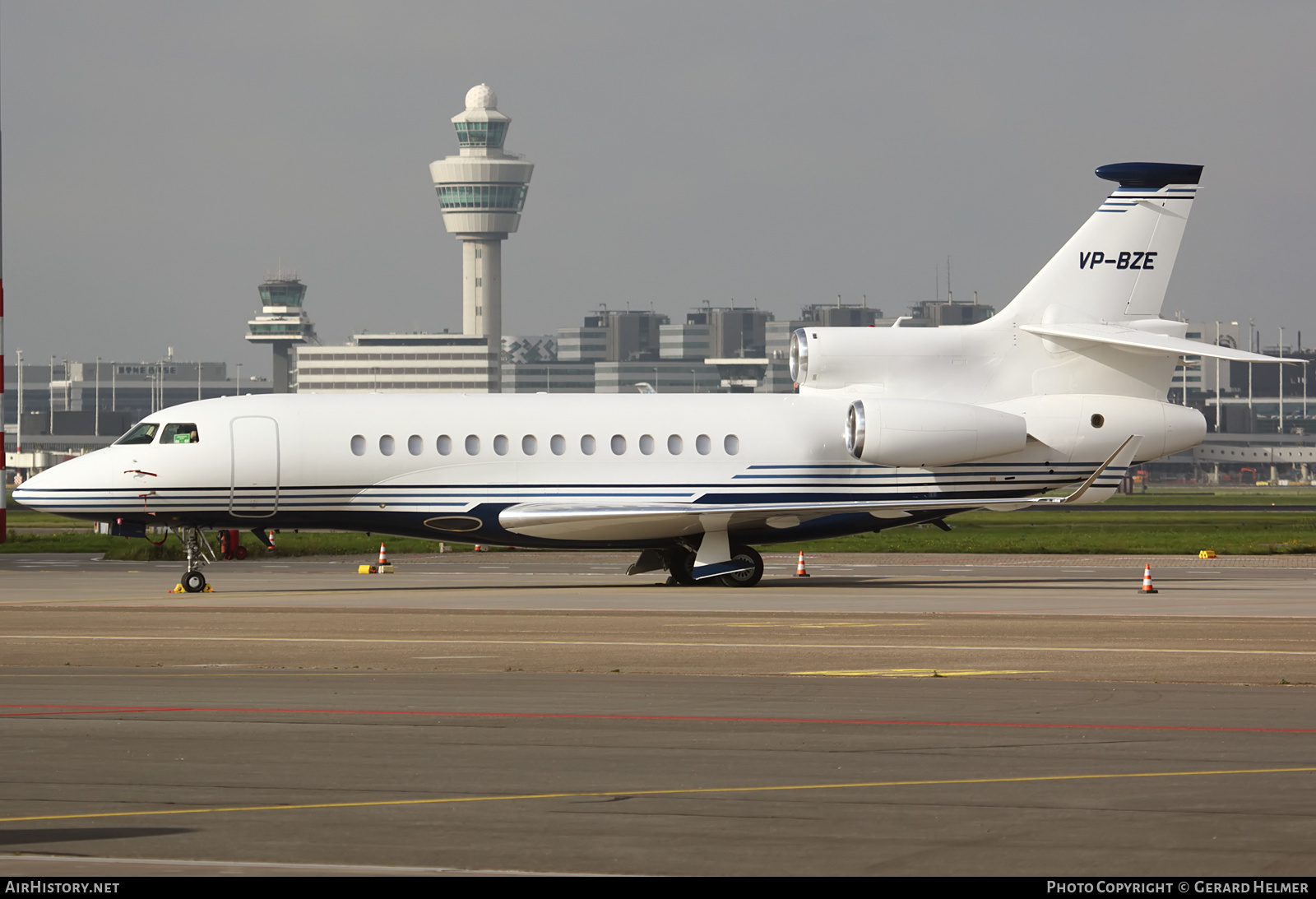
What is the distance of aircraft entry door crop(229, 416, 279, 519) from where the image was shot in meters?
30.9

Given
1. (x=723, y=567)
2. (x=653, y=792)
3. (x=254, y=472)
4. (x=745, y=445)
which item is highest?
(x=745, y=445)

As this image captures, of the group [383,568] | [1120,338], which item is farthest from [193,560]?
[1120,338]

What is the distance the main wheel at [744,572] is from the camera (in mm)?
32688

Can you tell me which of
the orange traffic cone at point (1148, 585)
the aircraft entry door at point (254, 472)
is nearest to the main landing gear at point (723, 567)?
the orange traffic cone at point (1148, 585)

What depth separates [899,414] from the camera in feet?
108

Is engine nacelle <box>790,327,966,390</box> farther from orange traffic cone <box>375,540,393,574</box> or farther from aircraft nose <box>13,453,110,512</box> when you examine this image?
aircraft nose <box>13,453,110,512</box>

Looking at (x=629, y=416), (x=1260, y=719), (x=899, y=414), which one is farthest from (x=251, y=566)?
(x=1260, y=719)

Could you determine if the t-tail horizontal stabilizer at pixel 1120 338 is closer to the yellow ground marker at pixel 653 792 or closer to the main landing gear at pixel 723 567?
the main landing gear at pixel 723 567

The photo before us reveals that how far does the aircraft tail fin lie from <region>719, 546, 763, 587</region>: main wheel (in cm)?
798

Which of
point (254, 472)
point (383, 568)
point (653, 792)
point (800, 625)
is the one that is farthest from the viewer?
point (383, 568)

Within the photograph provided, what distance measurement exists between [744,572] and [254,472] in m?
10.3

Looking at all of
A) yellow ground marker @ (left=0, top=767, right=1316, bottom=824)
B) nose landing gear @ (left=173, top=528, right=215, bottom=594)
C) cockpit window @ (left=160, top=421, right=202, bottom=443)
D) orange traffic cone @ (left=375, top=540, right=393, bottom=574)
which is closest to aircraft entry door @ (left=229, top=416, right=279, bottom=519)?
cockpit window @ (left=160, top=421, right=202, bottom=443)

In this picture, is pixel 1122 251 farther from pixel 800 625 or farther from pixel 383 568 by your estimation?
pixel 383 568

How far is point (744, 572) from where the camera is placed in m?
32.7
